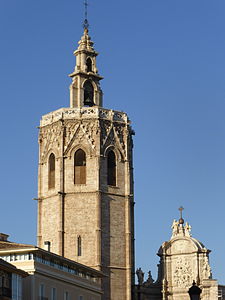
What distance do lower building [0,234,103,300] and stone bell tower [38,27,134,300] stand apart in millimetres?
10960

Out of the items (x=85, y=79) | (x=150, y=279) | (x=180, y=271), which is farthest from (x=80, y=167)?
(x=180, y=271)

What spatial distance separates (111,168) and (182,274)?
40.0 ft

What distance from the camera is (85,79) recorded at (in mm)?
80500

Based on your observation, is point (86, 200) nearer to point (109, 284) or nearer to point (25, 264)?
point (109, 284)

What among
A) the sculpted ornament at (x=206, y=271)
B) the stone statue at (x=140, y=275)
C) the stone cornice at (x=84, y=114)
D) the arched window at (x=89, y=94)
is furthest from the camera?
the arched window at (x=89, y=94)

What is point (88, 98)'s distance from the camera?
81.0 m

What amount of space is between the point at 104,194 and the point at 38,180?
6439 mm

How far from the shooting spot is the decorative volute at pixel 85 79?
3144 inches

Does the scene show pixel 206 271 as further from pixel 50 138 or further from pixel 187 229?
pixel 50 138

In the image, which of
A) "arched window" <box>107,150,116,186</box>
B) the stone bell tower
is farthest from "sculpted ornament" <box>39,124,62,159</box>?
"arched window" <box>107,150,116,186</box>

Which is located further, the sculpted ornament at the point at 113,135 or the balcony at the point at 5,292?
the sculpted ornament at the point at 113,135

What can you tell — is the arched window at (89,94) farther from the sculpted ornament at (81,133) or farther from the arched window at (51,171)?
the arched window at (51,171)

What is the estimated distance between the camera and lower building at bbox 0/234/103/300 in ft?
177

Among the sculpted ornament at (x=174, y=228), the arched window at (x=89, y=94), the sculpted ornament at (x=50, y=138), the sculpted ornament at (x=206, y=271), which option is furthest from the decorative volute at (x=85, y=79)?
the sculpted ornament at (x=206, y=271)
